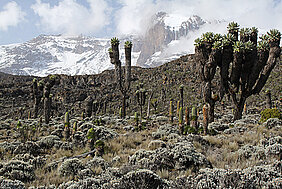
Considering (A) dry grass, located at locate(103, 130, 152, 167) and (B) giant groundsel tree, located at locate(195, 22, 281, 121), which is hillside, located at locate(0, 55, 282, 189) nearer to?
(A) dry grass, located at locate(103, 130, 152, 167)

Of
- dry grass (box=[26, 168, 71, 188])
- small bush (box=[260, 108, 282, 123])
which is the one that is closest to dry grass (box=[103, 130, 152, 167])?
dry grass (box=[26, 168, 71, 188])

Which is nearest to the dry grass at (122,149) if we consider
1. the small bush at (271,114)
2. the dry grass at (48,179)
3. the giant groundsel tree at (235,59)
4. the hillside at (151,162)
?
the hillside at (151,162)

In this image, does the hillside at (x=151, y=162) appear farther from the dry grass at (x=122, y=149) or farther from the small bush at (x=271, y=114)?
the small bush at (x=271, y=114)

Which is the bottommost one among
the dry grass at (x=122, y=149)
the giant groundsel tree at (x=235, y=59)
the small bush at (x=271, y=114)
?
the dry grass at (x=122, y=149)

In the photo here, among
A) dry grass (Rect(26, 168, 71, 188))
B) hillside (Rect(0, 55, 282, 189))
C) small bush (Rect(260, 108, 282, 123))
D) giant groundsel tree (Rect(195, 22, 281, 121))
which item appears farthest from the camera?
small bush (Rect(260, 108, 282, 123))

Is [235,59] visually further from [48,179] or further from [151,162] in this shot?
[48,179]

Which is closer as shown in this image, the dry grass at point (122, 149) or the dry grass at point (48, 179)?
the dry grass at point (48, 179)

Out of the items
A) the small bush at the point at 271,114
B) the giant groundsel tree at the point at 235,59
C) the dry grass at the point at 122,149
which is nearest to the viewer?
the dry grass at the point at 122,149

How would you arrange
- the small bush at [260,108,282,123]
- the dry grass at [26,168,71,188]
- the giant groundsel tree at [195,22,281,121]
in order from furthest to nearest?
the small bush at [260,108,282,123] → the giant groundsel tree at [195,22,281,121] → the dry grass at [26,168,71,188]

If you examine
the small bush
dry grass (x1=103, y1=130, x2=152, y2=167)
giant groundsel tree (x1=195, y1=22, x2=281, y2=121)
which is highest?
giant groundsel tree (x1=195, y1=22, x2=281, y2=121)

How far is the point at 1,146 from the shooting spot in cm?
974

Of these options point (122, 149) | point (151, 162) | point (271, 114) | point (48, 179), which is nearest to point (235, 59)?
point (271, 114)

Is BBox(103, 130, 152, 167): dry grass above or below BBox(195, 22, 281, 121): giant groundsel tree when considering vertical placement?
below

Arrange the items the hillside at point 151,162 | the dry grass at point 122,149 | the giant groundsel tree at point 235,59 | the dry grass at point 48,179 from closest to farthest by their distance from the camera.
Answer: the hillside at point 151,162 < the dry grass at point 48,179 < the dry grass at point 122,149 < the giant groundsel tree at point 235,59
